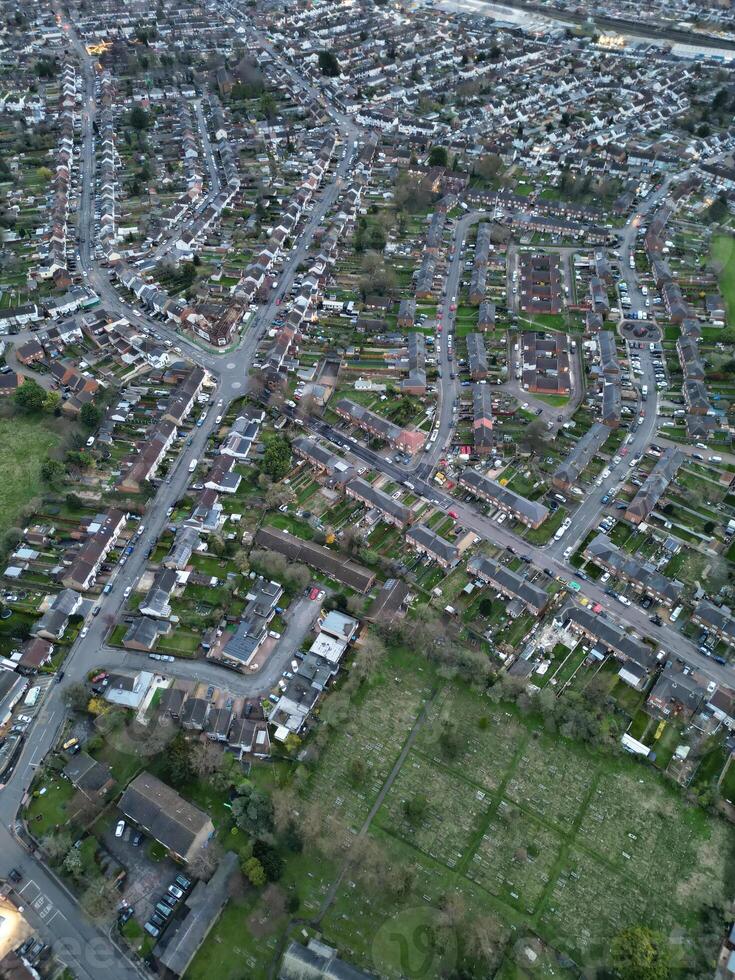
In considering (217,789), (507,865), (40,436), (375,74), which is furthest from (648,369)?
(375,74)

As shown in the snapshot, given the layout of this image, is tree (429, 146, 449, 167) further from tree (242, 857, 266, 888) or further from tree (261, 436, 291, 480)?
tree (242, 857, 266, 888)

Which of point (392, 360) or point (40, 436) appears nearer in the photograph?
point (40, 436)

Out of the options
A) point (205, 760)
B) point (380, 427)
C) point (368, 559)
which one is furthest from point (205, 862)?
point (380, 427)

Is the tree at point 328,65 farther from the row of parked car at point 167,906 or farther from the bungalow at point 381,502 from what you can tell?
the row of parked car at point 167,906

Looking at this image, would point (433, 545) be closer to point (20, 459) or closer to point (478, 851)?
point (478, 851)

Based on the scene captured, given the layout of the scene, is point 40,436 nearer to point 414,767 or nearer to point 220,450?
point 220,450

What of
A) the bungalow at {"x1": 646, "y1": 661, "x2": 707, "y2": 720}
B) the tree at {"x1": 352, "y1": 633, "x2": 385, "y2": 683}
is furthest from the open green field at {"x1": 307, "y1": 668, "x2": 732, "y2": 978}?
the bungalow at {"x1": 646, "y1": 661, "x2": 707, "y2": 720}
